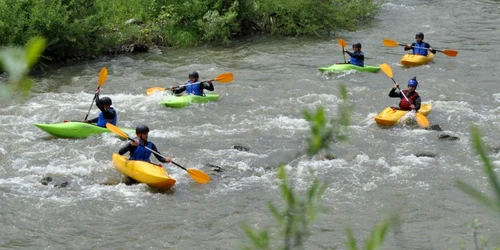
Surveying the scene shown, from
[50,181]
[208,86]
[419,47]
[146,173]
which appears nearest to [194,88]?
[208,86]

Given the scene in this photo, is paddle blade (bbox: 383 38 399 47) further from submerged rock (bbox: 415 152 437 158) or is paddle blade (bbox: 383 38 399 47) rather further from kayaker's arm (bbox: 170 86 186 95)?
submerged rock (bbox: 415 152 437 158)

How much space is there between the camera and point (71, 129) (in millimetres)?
9492

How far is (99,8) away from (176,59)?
7.12 ft

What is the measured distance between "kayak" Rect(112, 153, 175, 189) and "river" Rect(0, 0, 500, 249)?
5.2 inches

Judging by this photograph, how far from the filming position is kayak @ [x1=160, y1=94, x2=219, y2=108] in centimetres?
1141

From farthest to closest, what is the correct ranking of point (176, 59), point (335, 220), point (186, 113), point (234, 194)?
1. point (176, 59)
2. point (186, 113)
3. point (234, 194)
4. point (335, 220)

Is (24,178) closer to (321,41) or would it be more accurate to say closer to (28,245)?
(28,245)

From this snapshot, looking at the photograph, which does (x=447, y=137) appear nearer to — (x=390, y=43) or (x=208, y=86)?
(x=208, y=86)

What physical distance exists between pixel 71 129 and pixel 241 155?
250 centimetres

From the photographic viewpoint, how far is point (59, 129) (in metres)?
9.45

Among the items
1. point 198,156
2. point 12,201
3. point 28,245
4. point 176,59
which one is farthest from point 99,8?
point 28,245

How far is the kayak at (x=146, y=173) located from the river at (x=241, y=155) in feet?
0.43

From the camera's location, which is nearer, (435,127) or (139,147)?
(139,147)

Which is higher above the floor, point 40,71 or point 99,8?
point 99,8
